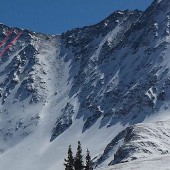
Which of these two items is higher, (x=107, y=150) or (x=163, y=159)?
(x=107, y=150)

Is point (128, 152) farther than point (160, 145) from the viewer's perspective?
No

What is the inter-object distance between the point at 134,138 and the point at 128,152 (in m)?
14.9

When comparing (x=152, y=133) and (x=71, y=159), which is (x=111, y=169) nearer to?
(x=71, y=159)

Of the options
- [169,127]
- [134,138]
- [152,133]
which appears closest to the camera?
[134,138]

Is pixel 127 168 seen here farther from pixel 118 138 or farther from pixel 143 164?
pixel 118 138

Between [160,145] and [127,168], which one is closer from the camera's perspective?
[127,168]

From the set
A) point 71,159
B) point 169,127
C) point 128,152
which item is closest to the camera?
point 71,159

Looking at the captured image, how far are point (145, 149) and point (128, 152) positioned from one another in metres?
5.14

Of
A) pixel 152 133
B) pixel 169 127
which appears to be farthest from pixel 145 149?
pixel 169 127

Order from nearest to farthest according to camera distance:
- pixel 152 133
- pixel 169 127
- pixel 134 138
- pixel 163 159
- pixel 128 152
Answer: pixel 163 159 → pixel 128 152 → pixel 134 138 → pixel 152 133 → pixel 169 127

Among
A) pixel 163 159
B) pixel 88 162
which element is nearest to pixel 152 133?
pixel 163 159

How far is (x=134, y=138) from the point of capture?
147 metres

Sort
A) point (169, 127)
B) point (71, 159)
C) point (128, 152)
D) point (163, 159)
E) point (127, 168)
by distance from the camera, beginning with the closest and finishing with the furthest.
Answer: point (71, 159) → point (127, 168) → point (163, 159) → point (128, 152) → point (169, 127)

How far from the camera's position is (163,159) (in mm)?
85312
